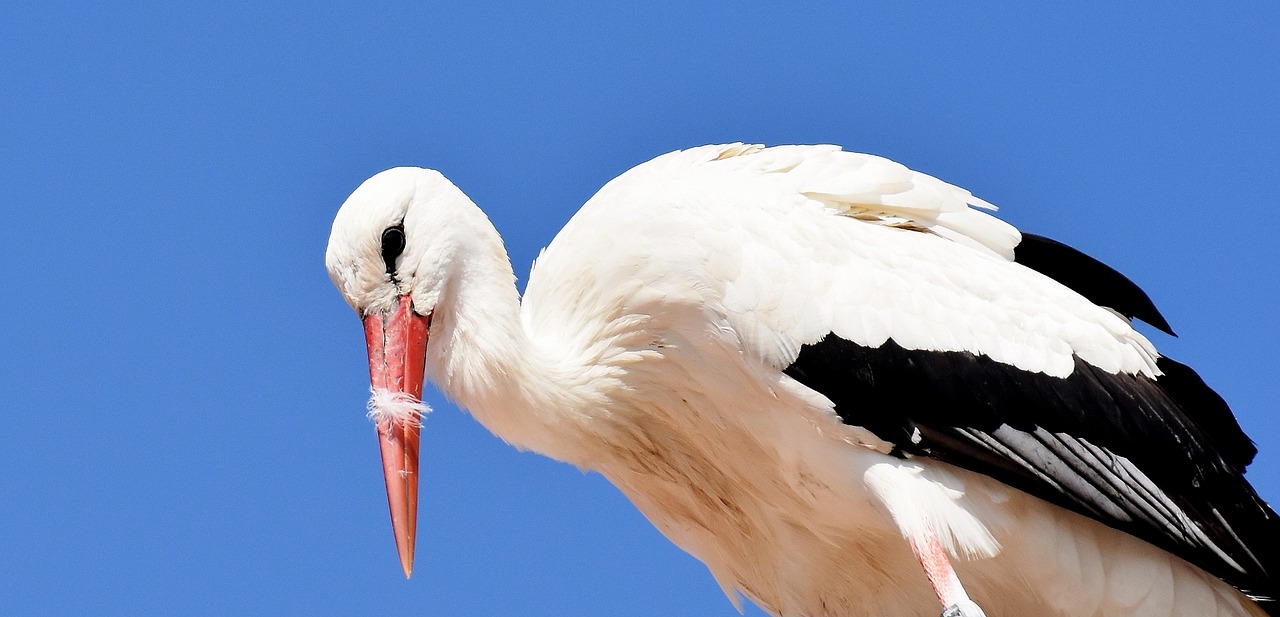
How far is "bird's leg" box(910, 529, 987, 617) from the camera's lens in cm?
694

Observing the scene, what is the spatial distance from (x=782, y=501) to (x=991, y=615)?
1.10m

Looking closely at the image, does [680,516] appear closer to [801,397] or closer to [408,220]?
[801,397]

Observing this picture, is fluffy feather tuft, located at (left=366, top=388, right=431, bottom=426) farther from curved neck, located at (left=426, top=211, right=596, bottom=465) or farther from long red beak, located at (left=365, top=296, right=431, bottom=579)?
curved neck, located at (left=426, top=211, right=596, bottom=465)

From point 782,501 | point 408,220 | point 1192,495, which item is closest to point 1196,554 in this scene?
point 1192,495

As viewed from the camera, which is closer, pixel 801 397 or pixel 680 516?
pixel 801 397

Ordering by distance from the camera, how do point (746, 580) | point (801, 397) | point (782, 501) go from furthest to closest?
point (746, 580), point (782, 501), point (801, 397)

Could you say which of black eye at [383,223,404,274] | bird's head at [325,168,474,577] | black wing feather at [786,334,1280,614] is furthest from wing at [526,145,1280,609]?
black eye at [383,223,404,274]

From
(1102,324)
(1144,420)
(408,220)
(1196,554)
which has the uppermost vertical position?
(408,220)

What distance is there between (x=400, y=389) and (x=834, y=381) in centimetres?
179

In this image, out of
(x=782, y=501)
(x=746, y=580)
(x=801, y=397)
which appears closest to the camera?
(x=801, y=397)

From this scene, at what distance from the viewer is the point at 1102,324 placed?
303 inches

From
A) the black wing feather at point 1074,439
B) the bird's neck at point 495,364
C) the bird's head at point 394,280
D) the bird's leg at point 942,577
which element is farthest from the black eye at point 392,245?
the bird's leg at point 942,577

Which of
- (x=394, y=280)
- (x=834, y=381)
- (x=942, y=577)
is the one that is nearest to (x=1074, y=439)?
(x=942, y=577)

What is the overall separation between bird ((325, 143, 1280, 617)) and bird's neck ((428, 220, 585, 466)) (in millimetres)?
12
